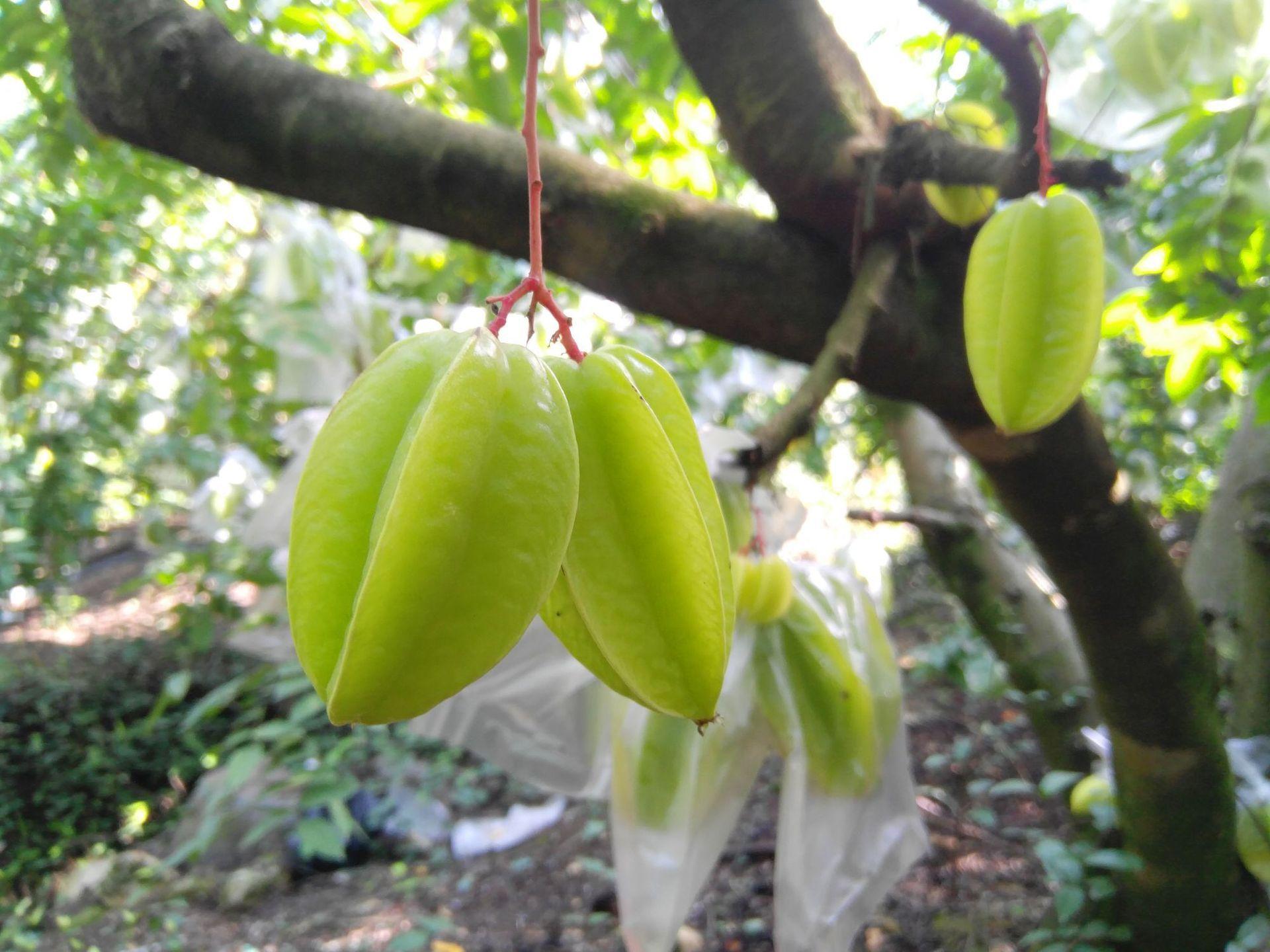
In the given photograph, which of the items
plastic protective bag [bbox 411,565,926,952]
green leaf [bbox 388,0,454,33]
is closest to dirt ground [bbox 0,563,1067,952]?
plastic protective bag [bbox 411,565,926,952]

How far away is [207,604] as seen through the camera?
7.88 ft

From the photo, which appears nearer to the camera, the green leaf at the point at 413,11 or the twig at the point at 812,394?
the twig at the point at 812,394

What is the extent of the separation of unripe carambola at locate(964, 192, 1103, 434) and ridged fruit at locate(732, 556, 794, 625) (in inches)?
15.7

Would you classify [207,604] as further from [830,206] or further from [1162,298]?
[1162,298]

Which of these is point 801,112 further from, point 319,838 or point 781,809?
point 319,838

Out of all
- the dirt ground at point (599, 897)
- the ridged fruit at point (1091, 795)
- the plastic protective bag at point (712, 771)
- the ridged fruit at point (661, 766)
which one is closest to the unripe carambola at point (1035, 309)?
the plastic protective bag at point (712, 771)

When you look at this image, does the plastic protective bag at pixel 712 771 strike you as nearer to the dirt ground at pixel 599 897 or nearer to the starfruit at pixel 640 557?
the dirt ground at pixel 599 897

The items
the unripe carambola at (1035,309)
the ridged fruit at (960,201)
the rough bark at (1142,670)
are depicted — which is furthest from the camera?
the rough bark at (1142,670)

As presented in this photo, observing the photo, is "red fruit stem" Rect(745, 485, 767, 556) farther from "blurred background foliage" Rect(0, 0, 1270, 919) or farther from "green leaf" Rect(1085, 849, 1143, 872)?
"green leaf" Rect(1085, 849, 1143, 872)

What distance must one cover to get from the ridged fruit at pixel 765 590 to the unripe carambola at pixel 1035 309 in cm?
40

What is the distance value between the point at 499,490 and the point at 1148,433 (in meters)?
4.03

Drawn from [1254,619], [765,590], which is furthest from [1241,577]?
[765,590]

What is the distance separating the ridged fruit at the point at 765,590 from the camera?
3.61ft

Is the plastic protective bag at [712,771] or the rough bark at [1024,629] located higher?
the rough bark at [1024,629]
